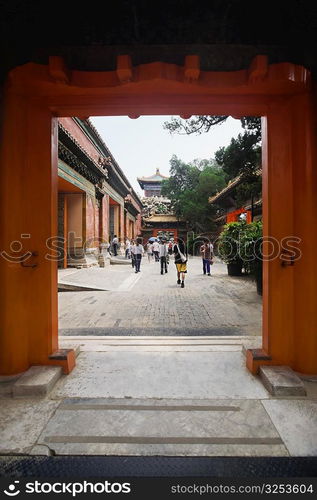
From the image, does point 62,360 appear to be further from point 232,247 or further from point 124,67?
point 232,247

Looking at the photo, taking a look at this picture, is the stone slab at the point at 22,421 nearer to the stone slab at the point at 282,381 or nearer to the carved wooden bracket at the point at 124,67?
the stone slab at the point at 282,381

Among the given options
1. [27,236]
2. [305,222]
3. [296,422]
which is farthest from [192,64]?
[296,422]

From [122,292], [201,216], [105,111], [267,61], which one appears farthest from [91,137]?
[201,216]

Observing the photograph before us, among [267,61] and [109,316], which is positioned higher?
[267,61]

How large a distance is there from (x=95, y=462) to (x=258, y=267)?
6245 millimetres

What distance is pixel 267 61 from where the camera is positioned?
2264 millimetres

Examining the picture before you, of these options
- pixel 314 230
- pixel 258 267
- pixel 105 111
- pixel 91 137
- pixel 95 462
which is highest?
pixel 91 137

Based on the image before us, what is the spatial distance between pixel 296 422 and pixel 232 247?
29.4 ft

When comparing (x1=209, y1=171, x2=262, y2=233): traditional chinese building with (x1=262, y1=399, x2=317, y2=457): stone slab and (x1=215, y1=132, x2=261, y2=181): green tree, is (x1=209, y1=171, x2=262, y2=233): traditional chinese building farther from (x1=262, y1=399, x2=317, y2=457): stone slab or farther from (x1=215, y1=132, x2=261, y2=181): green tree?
(x1=262, y1=399, x2=317, y2=457): stone slab

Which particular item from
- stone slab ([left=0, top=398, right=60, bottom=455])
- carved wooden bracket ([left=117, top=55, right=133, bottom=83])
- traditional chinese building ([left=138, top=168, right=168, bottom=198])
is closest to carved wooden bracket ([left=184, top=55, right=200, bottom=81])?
carved wooden bracket ([left=117, top=55, right=133, bottom=83])

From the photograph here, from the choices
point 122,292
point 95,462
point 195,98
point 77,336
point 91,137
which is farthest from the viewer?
point 91,137

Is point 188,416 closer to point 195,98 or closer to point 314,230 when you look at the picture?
point 314,230

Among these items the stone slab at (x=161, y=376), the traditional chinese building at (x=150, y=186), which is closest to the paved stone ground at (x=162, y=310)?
the stone slab at (x=161, y=376)

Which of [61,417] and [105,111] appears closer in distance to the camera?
[61,417]
